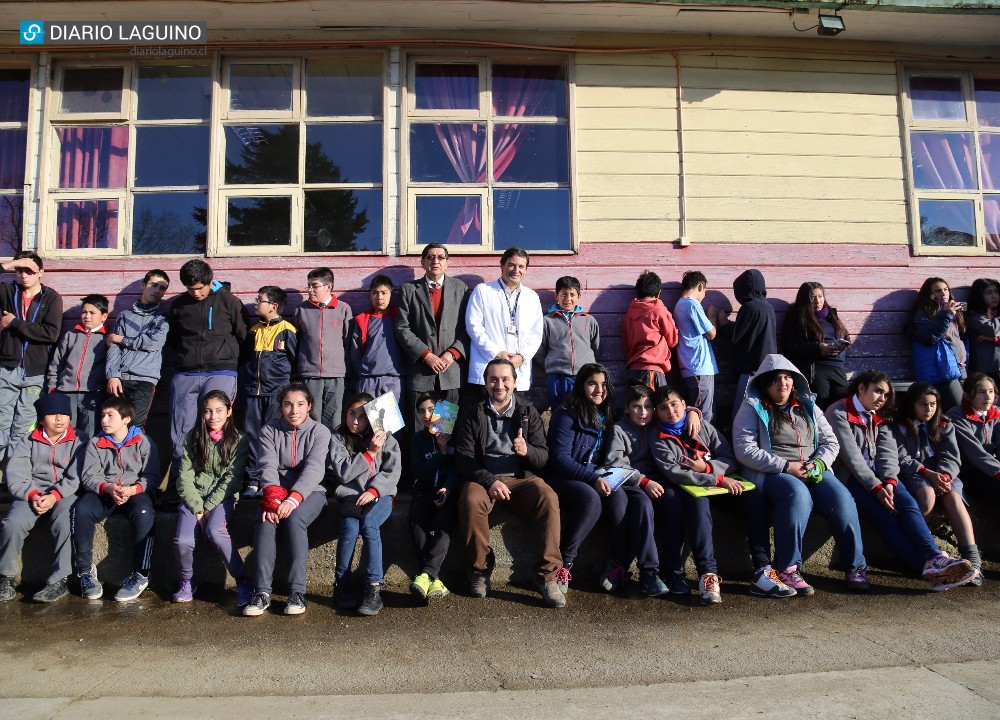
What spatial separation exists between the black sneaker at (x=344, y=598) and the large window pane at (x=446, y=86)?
4223 mm

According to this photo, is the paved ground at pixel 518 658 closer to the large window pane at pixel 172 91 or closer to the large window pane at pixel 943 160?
the large window pane at pixel 943 160

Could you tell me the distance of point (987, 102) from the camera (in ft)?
23.0

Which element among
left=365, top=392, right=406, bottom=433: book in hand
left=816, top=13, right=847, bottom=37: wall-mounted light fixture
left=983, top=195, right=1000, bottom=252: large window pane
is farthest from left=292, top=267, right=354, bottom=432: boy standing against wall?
left=983, top=195, right=1000, bottom=252: large window pane

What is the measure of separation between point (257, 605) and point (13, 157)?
16.2 feet

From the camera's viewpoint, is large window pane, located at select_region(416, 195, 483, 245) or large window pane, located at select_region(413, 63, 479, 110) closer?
large window pane, located at select_region(416, 195, 483, 245)

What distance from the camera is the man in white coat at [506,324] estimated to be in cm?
567

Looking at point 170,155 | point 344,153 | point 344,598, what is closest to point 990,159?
point 344,153

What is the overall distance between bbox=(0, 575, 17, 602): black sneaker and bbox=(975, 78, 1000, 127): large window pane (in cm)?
878

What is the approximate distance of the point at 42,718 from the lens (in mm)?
2982

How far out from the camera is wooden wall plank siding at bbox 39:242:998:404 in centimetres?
625

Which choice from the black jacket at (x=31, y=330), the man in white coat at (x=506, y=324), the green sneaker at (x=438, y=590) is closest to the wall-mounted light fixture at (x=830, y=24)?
the man in white coat at (x=506, y=324)

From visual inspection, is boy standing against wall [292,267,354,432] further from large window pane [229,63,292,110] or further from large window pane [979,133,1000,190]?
large window pane [979,133,1000,190]

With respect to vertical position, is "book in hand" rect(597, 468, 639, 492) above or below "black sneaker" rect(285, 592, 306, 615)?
above

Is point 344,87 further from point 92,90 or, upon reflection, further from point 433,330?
point 433,330
